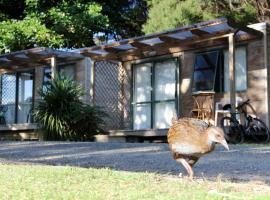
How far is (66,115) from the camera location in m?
14.8

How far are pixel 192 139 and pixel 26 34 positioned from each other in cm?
1698

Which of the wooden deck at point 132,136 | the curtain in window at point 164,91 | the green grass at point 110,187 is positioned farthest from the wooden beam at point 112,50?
the green grass at point 110,187

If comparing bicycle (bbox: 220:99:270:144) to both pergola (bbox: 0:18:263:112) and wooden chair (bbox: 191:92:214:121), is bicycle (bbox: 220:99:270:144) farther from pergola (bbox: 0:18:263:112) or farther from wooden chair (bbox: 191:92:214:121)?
wooden chair (bbox: 191:92:214:121)

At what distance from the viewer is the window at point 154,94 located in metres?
15.5

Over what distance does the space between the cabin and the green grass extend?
7899mm

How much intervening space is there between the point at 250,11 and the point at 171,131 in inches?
593

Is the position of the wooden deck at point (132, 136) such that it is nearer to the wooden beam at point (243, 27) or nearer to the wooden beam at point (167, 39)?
the wooden beam at point (167, 39)

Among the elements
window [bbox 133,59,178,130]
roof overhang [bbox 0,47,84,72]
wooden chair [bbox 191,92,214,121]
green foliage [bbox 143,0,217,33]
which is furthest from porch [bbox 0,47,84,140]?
wooden chair [bbox 191,92,214,121]

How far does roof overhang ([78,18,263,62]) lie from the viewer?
12977mm

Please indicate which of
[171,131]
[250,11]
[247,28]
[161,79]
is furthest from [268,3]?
[171,131]

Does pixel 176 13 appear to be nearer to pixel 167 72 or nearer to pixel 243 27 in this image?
pixel 167 72

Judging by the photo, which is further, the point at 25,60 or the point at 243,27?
the point at 25,60

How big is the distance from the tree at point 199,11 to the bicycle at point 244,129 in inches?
262

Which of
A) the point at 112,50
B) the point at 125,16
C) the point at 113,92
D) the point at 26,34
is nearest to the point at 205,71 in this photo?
the point at 112,50
